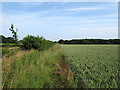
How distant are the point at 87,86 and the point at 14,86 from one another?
2653 mm


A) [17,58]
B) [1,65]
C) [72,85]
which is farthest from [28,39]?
[72,85]

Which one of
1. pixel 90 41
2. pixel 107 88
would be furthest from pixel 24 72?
pixel 90 41

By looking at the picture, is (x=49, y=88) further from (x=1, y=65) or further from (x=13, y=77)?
(x=1, y=65)

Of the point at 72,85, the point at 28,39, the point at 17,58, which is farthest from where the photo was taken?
the point at 28,39

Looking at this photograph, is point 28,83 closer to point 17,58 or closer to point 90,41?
point 17,58

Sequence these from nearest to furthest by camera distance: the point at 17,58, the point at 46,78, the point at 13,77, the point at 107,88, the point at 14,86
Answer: the point at 107,88
the point at 14,86
the point at 13,77
the point at 46,78
the point at 17,58

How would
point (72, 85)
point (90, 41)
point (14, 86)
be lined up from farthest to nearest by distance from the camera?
point (90, 41), point (14, 86), point (72, 85)

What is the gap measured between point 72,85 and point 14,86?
82.2 inches

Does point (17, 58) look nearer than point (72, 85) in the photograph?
No

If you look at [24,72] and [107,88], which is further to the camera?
[24,72]

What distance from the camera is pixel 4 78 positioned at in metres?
4.62

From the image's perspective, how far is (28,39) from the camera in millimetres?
13180

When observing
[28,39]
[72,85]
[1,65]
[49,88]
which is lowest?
[49,88]

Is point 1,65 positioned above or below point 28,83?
above
